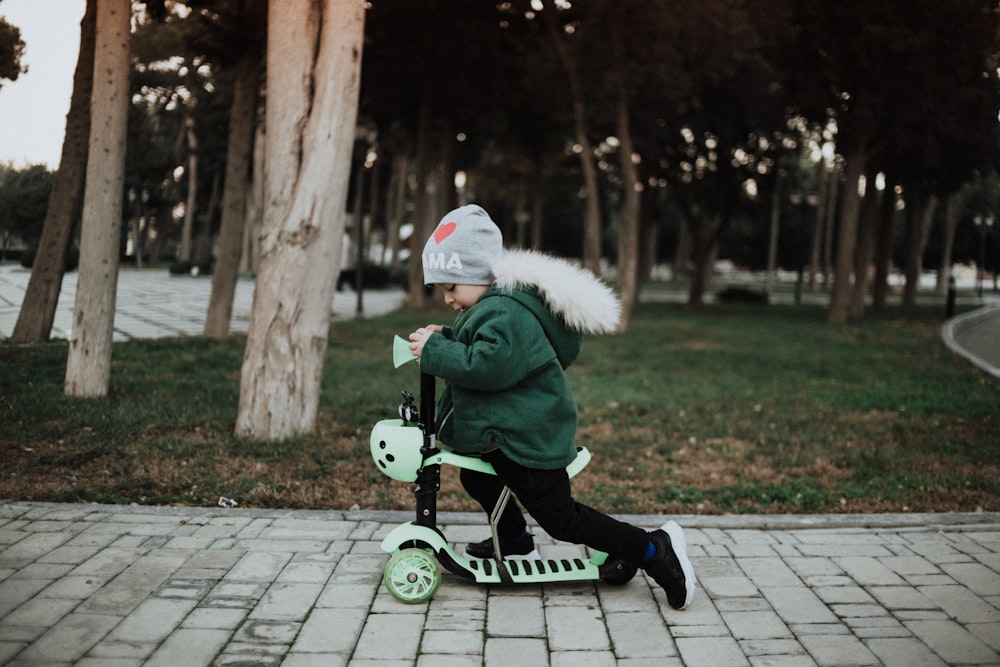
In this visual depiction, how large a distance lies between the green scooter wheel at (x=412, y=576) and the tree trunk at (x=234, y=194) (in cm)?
1041

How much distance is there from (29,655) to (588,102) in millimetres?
17764

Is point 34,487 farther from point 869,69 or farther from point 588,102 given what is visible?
point 869,69

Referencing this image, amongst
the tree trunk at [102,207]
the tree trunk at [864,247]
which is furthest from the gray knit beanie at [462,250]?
the tree trunk at [864,247]

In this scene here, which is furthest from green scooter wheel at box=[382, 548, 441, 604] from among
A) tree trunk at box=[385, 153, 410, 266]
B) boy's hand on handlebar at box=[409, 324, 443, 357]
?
tree trunk at box=[385, 153, 410, 266]

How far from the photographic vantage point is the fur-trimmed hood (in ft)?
11.8

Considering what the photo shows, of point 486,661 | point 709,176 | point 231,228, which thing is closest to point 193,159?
point 231,228

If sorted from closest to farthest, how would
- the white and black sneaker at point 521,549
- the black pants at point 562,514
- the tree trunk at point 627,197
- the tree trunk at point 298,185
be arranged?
the black pants at point 562,514
the white and black sneaker at point 521,549
the tree trunk at point 298,185
the tree trunk at point 627,197

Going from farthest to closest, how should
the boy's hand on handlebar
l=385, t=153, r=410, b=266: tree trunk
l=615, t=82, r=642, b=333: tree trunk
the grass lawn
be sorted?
1. l=385, t=153, r=410, b=266: tree trunk
2. l=615, t=82, r=642, b=333: tree trunk
3. the grass lawn
4. the boy's hand on handlebar

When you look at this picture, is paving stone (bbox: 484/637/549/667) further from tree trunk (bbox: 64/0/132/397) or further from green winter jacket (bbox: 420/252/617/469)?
tree trunk (bbox: 64/0/132/397)

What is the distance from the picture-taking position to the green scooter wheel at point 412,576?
3.75 m

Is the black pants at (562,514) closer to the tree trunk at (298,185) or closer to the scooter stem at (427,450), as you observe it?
the scooter stem at (427,450)

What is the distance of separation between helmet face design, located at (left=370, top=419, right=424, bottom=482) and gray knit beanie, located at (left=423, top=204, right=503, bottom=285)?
647mm

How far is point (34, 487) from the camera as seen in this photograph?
17.4ft

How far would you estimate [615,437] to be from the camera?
758 centimetres
